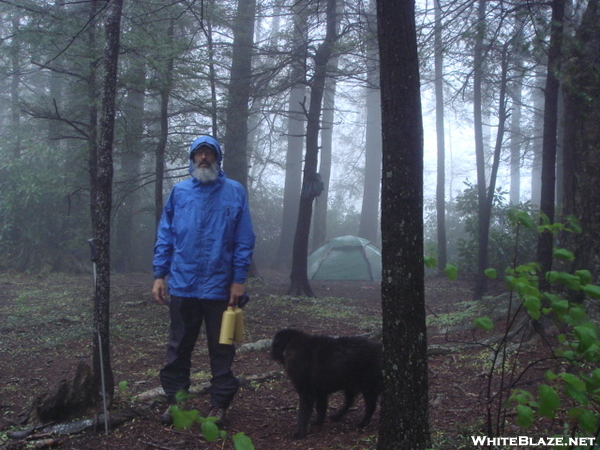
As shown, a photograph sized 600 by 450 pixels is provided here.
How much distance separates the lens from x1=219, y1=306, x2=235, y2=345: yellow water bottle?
4418 millimetres

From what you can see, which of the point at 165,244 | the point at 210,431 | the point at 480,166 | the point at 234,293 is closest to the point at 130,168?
the point at 480,166

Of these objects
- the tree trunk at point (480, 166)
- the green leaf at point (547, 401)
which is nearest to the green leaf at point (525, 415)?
the green leaf at point (547, 401)

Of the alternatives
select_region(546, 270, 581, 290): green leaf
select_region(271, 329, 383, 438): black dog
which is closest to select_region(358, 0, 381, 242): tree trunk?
select_region(271, 329, 383, 438): black dog

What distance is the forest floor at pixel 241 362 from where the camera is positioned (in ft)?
14.3

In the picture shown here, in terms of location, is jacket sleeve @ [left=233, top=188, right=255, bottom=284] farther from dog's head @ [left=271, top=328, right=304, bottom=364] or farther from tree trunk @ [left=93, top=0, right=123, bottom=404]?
tree trunk @ [left=93, top=0, right=123, bottom=404]

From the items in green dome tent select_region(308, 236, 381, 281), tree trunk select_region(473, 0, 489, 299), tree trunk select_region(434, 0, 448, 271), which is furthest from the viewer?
green dome tent select_region(308, 236, 381, 281)

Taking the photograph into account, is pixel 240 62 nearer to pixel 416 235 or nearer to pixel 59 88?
pixel 59 88

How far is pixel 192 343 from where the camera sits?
4758 millimetres

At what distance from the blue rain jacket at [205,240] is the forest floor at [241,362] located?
103 cm

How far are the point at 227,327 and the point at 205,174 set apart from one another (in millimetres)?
1242

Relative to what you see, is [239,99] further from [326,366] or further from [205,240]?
[326,366]

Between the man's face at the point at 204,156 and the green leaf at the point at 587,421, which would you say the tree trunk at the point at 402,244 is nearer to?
the green leaf at the point at 587,421

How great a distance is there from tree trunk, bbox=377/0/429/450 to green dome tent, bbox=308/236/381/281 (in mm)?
15560

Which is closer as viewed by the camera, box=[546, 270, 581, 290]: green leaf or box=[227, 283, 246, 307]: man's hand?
box=[546, 270, 581, 290]: green leaf
